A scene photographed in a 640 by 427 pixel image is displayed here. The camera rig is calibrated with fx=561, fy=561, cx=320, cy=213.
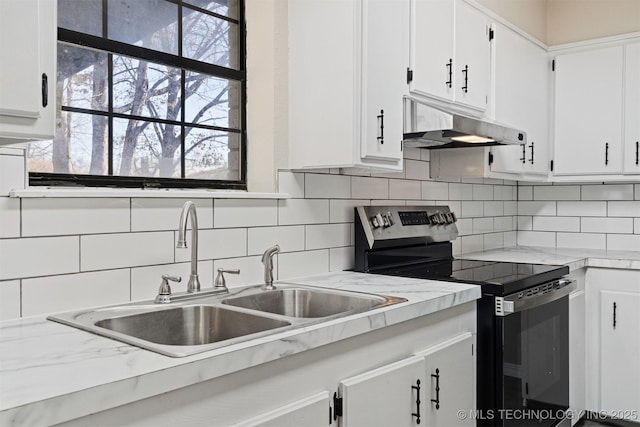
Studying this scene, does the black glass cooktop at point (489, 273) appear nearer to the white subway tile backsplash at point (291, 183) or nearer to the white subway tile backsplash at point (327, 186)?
the white subway tile backsplash at point (327, 186)

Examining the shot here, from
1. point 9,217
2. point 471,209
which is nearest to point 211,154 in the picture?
point 9,217

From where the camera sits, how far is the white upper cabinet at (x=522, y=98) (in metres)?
3.04

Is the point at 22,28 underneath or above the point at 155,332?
above

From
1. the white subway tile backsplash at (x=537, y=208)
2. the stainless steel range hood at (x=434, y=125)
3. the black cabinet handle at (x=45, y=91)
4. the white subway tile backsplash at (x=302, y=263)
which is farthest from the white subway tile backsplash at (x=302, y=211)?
the white subway tile backsplash at (x=537, y=208)

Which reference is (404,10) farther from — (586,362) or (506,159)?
(586,362)

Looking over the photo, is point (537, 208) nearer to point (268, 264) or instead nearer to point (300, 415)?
point (268, 264)

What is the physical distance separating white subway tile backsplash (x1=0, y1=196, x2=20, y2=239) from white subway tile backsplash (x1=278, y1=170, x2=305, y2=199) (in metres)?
0.97

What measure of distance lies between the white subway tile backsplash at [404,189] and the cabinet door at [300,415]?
1482 mm

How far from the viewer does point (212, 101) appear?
7.17ft

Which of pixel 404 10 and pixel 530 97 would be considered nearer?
pixel 404 10

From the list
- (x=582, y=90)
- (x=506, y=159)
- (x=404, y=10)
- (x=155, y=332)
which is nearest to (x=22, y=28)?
(x=155, y=332)

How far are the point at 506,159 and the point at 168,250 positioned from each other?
2.09m

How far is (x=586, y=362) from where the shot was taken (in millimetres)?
3113

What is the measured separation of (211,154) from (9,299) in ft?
3.10
